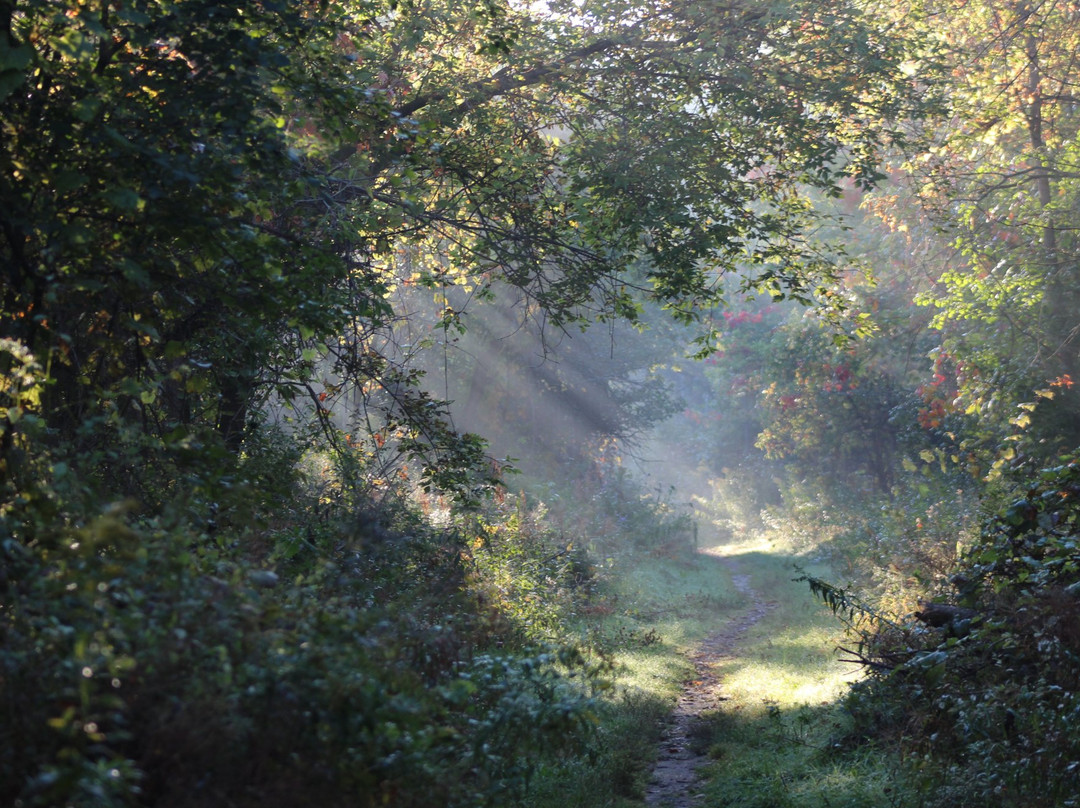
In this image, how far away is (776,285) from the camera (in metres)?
9.83

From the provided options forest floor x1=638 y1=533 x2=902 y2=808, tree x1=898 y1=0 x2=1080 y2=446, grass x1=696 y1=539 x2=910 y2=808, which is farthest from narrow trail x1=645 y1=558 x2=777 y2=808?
tree x1=898 y1=0 x2=1080 y2=446

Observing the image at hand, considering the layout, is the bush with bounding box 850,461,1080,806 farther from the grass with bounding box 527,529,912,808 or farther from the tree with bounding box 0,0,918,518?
the tree with bounding box 0,0,918,518

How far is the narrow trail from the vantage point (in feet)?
22.5

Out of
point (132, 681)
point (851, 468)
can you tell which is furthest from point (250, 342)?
point (851, 468)

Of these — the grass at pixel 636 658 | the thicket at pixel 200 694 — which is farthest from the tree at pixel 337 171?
the grass at pixel 636 658

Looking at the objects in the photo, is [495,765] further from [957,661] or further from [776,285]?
[776,285]

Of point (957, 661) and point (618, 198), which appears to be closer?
point (957, 661)

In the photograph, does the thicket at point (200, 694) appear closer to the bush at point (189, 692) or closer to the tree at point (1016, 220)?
the bush at point (189, 692)

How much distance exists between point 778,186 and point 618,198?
7.43ft

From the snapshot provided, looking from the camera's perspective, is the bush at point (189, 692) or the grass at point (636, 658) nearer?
the bush at point (189, 692)

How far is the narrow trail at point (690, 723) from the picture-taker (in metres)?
6.84

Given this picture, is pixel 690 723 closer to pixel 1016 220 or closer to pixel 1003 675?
pixel 1003 675

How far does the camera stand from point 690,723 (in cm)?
888

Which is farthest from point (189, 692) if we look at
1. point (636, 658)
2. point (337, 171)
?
point (636, 658)
